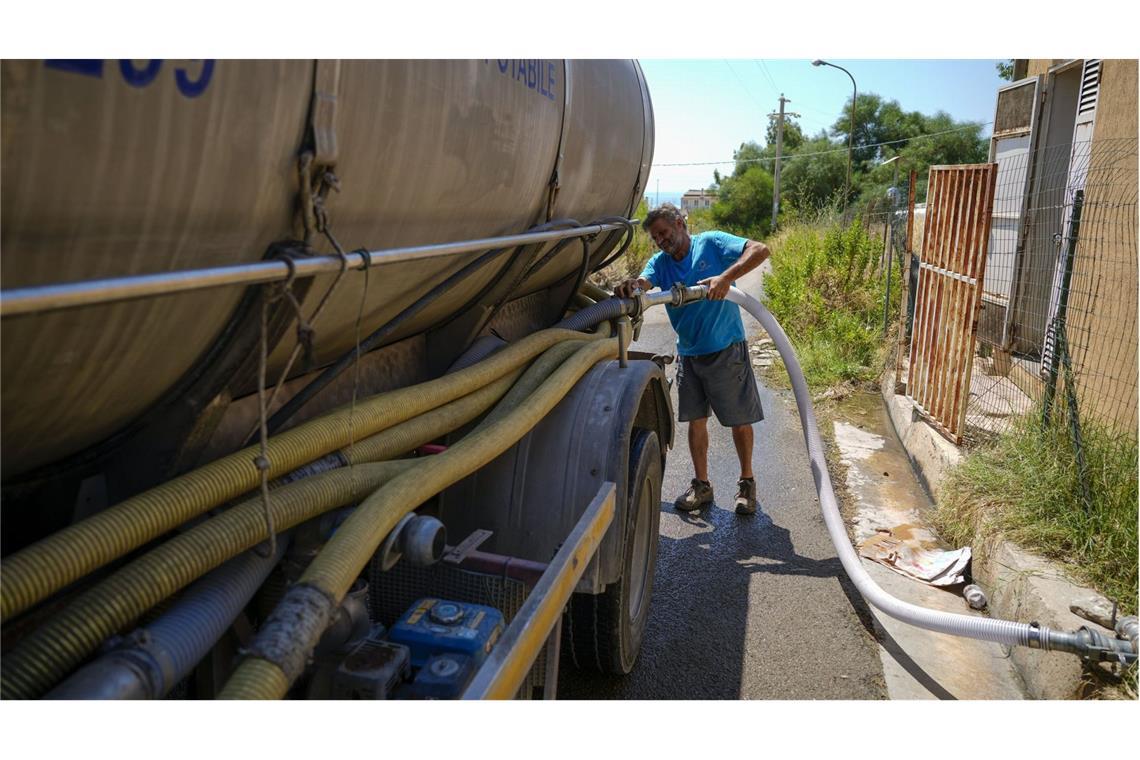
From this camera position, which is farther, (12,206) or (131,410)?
(131,410)

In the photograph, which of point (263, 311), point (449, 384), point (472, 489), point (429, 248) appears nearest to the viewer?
point (263, 311)

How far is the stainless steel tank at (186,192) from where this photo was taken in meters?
1.27

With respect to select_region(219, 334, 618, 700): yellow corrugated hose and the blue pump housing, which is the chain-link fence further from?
the blue pump housing

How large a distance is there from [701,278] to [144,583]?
3.80 metres

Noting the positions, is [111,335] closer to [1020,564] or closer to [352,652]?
[352,652]

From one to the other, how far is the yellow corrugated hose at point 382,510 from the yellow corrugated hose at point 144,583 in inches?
5.0

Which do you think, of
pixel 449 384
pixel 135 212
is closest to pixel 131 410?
pixel 135 212

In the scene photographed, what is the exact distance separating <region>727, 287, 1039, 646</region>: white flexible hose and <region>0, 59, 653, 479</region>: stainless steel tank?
2401mm

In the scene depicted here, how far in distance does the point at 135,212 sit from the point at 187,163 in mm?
125

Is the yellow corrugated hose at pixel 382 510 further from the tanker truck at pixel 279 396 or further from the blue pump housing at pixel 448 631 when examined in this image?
the blue pump housing at pixel 448 631

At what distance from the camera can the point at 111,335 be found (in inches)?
60.2

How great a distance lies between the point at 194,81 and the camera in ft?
4.69

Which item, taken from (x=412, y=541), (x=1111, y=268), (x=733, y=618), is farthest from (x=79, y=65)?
(x=1111, y=268)

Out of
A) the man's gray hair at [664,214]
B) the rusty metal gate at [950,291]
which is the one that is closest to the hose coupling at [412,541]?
the man's gray hair at [664,214]
